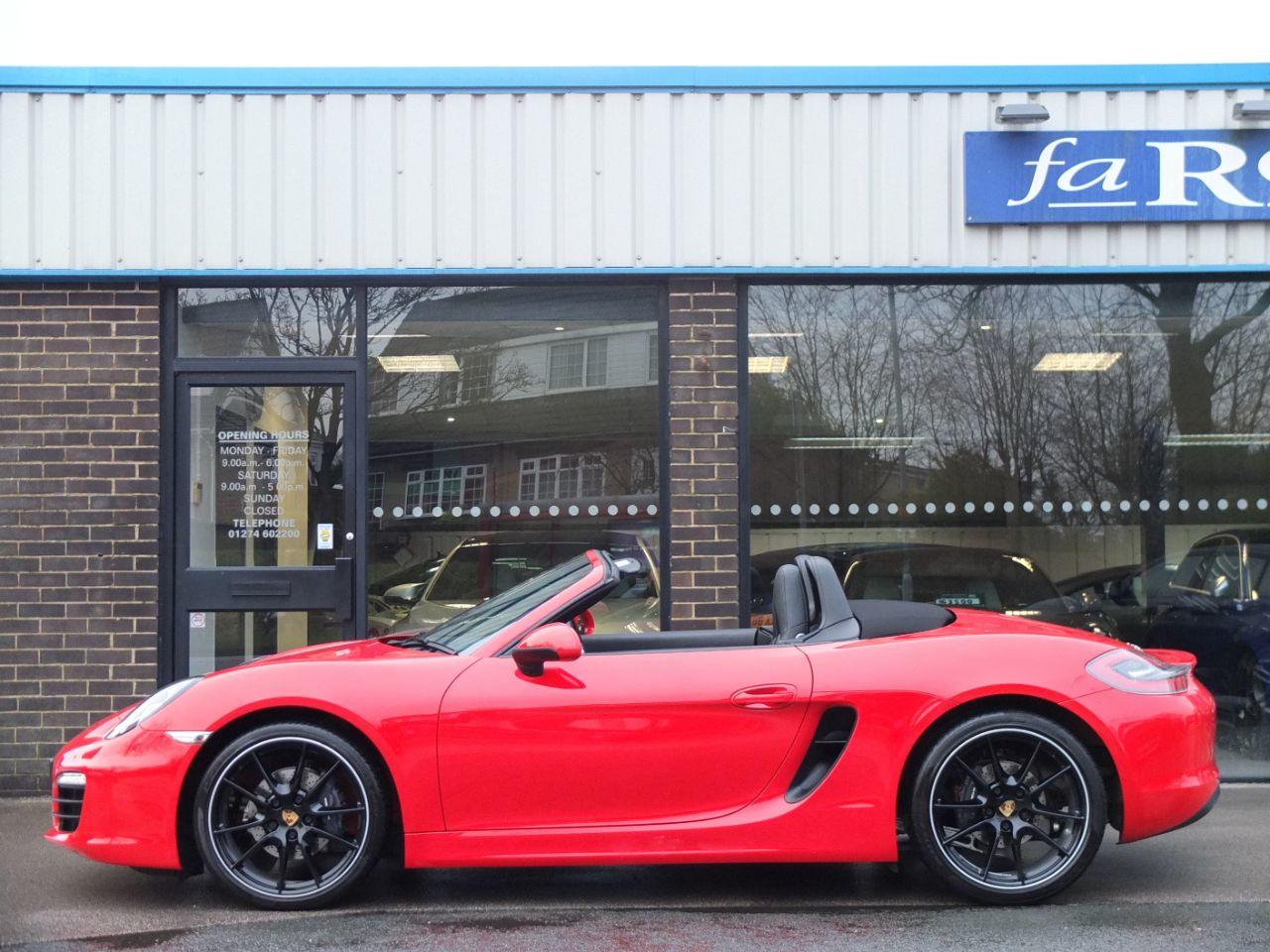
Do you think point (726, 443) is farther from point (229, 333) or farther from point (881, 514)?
point (229, 333)

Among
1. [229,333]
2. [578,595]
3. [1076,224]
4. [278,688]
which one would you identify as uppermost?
[1076,224]

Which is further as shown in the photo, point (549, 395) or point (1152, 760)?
point (549, 395)

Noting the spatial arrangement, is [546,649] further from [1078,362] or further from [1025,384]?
[1078,362]

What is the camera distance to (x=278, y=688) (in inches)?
179

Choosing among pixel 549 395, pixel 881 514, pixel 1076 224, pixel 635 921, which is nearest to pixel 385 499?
pixel 549 395

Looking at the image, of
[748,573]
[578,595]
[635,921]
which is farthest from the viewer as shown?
[748,573]

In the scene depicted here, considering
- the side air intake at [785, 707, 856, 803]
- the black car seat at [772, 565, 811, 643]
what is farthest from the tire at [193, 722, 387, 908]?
the black car seat at [772, 565, 811, 643]

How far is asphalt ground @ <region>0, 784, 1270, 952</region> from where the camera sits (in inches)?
165

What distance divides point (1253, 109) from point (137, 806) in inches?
261

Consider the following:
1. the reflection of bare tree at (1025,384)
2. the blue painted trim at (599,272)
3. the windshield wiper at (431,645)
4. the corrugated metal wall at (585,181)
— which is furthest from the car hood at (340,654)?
the reflection of bare tree at (1025,384)

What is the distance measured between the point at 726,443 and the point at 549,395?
1060 mm

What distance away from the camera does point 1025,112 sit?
23.6 ft

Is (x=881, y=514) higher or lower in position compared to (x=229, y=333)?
lower

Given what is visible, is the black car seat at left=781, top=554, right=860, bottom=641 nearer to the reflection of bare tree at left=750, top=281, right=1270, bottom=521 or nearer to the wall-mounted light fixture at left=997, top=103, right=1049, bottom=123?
the reflection of bare tree at left=750, top=281, right=1270, bottom=521
